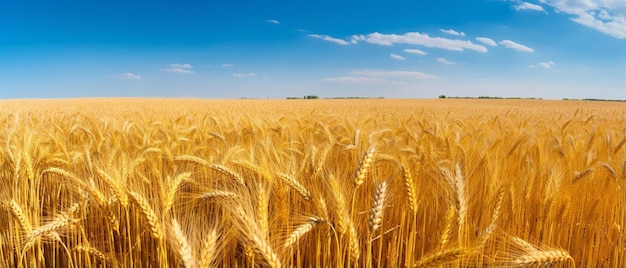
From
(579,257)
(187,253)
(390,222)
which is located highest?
(187,253)

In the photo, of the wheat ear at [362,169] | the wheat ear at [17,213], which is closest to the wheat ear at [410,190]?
the wheat ear at [362,169]

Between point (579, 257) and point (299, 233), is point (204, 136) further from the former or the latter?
point (579, 257)

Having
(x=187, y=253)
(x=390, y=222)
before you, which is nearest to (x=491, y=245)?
(x=390, y=222)

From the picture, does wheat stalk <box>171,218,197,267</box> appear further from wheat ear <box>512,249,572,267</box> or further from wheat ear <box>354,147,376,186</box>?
wheat ear <box>512,249,572,267</box>

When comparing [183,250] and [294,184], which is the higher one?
[294,184]

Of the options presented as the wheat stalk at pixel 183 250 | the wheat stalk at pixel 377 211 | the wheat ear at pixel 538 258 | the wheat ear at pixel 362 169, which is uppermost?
the wheat ear at pixel 362 169

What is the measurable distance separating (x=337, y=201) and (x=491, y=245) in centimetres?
92

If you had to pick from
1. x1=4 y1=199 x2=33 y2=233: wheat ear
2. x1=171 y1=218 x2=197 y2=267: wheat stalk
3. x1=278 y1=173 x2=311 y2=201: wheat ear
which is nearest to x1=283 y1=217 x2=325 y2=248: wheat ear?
x1=278 y1=173 x2=311 y2=201: wheat ear

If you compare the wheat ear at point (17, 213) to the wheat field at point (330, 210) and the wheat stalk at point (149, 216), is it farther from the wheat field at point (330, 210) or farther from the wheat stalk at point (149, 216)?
the wheat stalk at point (149, 216)

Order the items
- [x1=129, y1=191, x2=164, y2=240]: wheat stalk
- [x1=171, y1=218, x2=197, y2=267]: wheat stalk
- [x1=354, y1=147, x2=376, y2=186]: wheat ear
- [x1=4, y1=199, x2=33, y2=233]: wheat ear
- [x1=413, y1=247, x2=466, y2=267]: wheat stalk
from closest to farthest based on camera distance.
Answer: [x1=171, y1=218, x2=197, y2=267]: wheat stalk
[x1=413, y1=247, x2=466, y2=267]: wheat stalk
[x1=129, y1=191, x2=164, y2=240]: wheat stalk
[x1=354, y1=147, x2=376, y2=186]: wheat ear
[x1=4, y1=199, x2=33, y2=233]: wheat ear

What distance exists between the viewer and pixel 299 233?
57.3 inches

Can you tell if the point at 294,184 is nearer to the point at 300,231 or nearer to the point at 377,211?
the point at 300,231

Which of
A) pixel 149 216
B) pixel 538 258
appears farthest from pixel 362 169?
pixel 149 216

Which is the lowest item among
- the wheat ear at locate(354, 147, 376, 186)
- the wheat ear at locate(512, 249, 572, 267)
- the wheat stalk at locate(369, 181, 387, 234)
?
the wheat ear at locate(512, 249, 572, 267)
